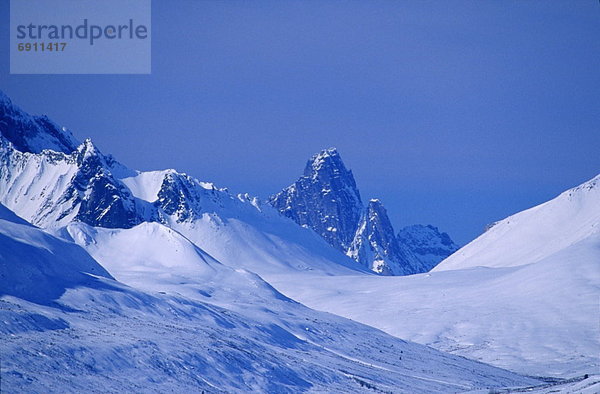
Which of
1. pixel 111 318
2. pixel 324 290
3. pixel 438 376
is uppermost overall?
pixel 324 290

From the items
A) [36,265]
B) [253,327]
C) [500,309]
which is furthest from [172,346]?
[500,309]

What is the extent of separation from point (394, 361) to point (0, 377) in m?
45.3

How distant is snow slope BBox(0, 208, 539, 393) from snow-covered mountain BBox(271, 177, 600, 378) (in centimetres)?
1658

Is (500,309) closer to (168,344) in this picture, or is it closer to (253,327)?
(253,327)

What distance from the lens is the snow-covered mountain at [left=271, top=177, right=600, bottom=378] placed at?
103 metres

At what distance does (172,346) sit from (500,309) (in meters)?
80.5

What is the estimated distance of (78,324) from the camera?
188ft

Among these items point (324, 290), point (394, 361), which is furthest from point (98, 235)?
point (394, 361)

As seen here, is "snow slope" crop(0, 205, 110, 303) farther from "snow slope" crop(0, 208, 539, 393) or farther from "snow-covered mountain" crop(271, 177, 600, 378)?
"snow-covered mountain" crop(271, 177, 600, 378)

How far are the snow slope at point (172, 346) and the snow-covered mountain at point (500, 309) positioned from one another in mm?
16577

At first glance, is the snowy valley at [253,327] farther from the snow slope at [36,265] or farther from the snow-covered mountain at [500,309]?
the snow-covered mountain at [500,309]

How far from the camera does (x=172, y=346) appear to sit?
5669cm

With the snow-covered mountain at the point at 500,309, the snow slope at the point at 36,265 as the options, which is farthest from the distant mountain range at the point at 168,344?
the snow-covered mountain at the point at 500,309

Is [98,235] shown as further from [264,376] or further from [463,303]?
[264,376]
